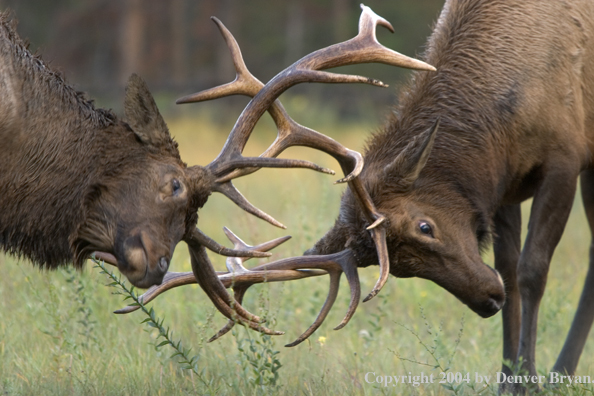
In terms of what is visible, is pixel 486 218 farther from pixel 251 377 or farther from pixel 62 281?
pixel 62 281

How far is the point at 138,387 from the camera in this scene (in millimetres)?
4246

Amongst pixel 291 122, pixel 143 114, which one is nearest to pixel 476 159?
pixel 291 122

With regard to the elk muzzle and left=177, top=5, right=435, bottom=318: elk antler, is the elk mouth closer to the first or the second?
left=177, top=5, right=435, bottom=318: elk antler

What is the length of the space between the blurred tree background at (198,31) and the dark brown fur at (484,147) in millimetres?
21115

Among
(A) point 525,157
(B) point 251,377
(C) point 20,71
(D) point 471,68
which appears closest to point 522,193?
(A) point 525,157

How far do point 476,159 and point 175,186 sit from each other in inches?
69.8

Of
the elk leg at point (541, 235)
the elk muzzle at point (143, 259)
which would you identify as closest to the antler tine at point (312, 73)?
the elk muzzle at point (143, 259)

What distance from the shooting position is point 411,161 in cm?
427

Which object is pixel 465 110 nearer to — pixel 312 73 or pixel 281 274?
pixel 312 73

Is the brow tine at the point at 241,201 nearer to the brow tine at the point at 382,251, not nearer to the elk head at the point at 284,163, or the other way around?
the elk head at the point at 284,163

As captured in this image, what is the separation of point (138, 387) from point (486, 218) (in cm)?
213

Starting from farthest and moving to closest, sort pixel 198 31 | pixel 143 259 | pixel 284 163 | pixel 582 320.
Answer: pixel 198 31, pixel 582 320, pixel 284 163, pixel 143 259

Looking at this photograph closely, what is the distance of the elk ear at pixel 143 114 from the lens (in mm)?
3697

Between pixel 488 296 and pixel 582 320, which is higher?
pixel 488 296
